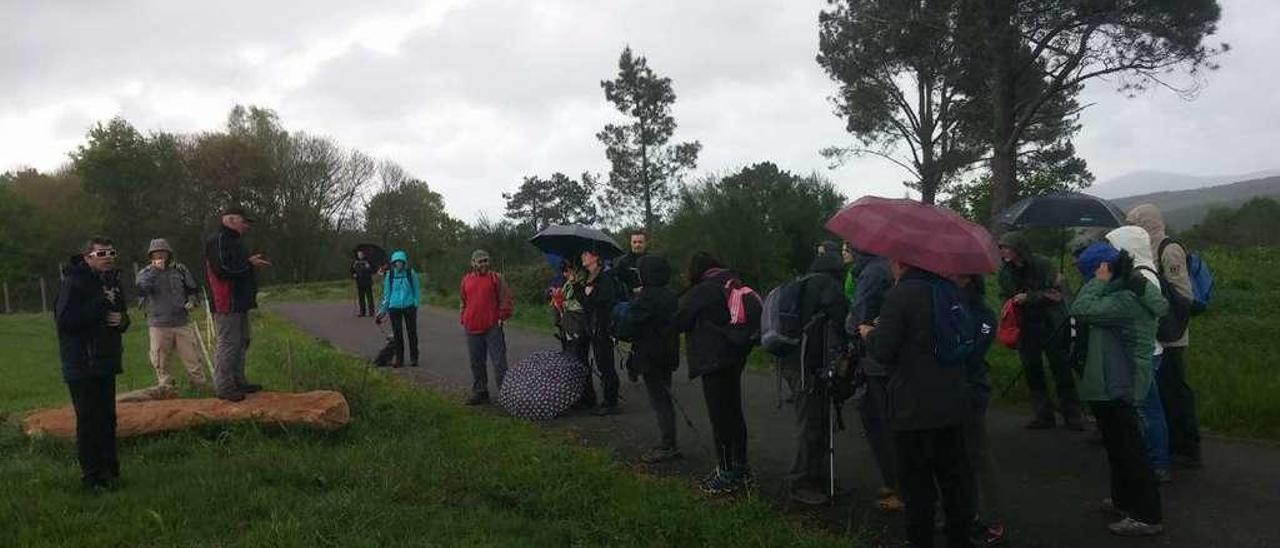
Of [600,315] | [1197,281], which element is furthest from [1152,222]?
[600,315]

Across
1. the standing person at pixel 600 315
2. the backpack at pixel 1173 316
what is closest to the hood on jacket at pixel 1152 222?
the backpack at pixel 1173 316

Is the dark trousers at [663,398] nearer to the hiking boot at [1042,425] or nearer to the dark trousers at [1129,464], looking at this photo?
the dark trousers at [1129,464]

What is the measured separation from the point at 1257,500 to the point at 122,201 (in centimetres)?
5565

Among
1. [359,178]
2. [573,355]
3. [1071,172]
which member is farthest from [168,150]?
[573,355]

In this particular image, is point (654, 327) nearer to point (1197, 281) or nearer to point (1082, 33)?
point (1197, 281)

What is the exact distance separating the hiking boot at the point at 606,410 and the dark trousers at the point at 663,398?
1.78 m

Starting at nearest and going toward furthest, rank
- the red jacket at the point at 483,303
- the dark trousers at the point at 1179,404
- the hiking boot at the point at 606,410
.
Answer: the dark trousers at the point at 1179,404 < the hiking boot at the point at 606,410 < the red jacket at the point at 483,303

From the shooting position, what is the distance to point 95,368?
551 centimetres

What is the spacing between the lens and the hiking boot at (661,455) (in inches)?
259

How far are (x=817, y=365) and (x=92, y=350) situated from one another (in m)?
4.59

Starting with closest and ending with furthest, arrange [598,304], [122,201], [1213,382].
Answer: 1. [1213,382]
2. [598,304]
3. [122,201]

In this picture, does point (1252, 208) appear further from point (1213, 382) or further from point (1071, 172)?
point (1213, 382)

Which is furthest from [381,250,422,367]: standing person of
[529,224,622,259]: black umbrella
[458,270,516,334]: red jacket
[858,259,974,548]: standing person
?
[858,259,974,548]: standing person

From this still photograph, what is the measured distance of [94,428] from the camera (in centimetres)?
561
